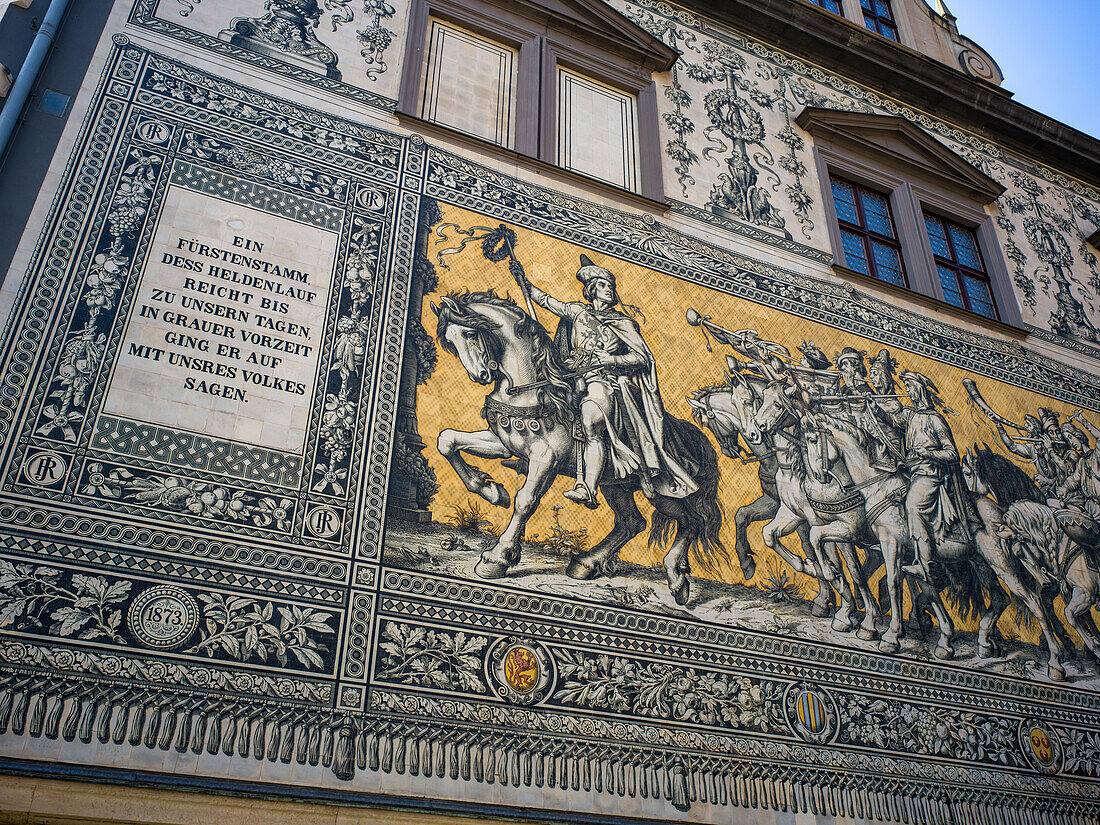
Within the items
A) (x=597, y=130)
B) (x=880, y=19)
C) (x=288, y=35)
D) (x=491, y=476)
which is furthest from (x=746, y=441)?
(x=880, y=19)

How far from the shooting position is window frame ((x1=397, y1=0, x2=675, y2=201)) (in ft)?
19.8

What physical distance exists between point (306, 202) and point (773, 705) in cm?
335

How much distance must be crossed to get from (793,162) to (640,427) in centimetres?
319

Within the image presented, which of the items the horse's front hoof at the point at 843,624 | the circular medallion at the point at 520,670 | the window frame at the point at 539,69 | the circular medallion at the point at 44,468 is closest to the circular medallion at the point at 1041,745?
the horse's front hoof at the point at 843,624

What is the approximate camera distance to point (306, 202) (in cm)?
495

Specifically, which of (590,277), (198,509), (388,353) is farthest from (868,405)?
(198,509)

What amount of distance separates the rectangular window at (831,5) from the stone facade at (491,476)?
2.47 meters

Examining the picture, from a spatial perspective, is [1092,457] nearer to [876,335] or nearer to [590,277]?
[876,335]

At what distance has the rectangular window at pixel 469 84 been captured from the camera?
19.5 feet

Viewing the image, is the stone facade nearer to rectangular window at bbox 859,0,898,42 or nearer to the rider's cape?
the rider's cape

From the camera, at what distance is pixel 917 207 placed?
7715 mm

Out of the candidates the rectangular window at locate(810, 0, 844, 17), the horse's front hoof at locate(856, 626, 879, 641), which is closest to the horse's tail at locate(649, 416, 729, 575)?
the horse's front hoof at locate(856, 626, 879, 641)

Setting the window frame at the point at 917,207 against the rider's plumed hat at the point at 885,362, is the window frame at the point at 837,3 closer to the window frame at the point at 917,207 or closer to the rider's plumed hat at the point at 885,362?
the window frame at the point at 917,207

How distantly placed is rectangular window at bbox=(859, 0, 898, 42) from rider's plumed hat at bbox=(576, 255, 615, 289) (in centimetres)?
497
